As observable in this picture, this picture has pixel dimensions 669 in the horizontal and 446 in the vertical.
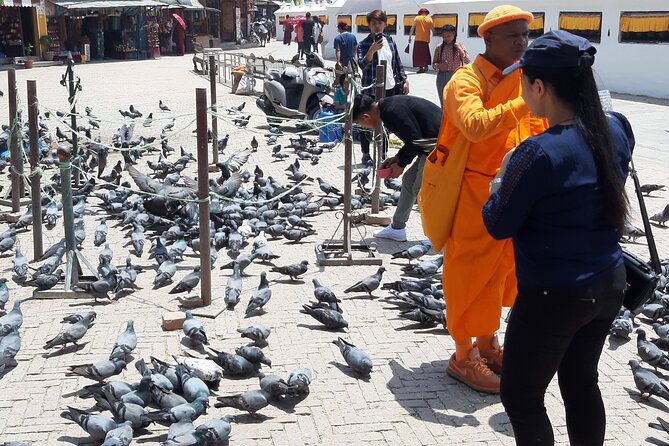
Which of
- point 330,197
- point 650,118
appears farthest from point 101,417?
point 650,118

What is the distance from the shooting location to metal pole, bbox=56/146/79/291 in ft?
20.1

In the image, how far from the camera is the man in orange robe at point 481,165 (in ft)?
13.4

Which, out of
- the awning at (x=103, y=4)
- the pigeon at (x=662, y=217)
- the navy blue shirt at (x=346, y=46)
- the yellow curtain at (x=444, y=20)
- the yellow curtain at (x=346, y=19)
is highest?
the awning at (x=103, y=4)

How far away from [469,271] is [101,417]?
209 cm

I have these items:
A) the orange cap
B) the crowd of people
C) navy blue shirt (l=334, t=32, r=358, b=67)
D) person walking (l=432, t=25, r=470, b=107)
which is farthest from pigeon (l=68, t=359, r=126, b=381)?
navy blue shirt (l=334, t=32, r=358, b=67)

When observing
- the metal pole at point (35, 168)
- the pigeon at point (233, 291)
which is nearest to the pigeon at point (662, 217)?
the pigeon at point (233, 291)

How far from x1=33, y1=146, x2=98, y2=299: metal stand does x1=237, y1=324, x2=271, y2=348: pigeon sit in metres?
1.70

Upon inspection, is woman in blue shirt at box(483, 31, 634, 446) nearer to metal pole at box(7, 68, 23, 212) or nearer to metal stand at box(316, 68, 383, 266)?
metal stand at box(316, 68, 383, 266)

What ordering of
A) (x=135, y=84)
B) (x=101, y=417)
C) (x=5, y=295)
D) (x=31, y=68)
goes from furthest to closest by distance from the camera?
(x=31, y=68) → (x=135, y=84) → (x=5, y=295) → (x=101, y=417)

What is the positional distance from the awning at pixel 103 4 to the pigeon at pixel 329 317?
30667mm

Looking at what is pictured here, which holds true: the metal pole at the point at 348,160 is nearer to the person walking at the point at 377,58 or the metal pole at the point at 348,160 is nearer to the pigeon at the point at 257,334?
the pigeon at the point at 257,334

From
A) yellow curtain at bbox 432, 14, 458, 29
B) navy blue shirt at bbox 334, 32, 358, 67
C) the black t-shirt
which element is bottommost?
navy blue shirt at bbox 334, 32, 358, 67

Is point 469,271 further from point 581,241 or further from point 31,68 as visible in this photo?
point 31,68

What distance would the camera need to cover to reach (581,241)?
289 centimetres
